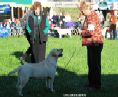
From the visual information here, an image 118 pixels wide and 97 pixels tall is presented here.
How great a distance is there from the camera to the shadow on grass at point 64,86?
893 cm

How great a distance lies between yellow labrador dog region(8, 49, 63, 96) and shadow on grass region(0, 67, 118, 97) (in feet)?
0.95

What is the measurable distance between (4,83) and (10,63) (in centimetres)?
403

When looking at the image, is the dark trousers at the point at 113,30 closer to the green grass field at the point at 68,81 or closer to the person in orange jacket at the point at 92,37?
the green grass field at the point at 68,81

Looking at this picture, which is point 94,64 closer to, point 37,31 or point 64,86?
point 64,86

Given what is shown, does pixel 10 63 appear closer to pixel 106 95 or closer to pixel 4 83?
pixel 4 83

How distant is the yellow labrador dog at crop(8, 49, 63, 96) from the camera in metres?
8.52

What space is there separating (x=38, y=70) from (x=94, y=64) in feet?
4.87

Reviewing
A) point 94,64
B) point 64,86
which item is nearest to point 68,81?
point 64,86

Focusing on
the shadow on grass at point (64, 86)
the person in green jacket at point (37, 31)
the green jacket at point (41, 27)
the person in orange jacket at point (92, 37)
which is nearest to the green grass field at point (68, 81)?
the shadow on grass at point (64, 86)

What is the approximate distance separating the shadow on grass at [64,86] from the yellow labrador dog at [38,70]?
0.95 ft

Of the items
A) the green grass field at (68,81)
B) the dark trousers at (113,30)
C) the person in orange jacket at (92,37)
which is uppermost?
the person in orange jacket at (92,37)

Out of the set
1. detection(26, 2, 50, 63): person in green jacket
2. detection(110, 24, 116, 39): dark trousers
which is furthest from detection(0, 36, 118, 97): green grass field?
detection(110, 24, 116, 39): dark trousers

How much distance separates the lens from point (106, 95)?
28.9 ft

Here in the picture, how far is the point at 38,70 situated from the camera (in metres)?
8.66
